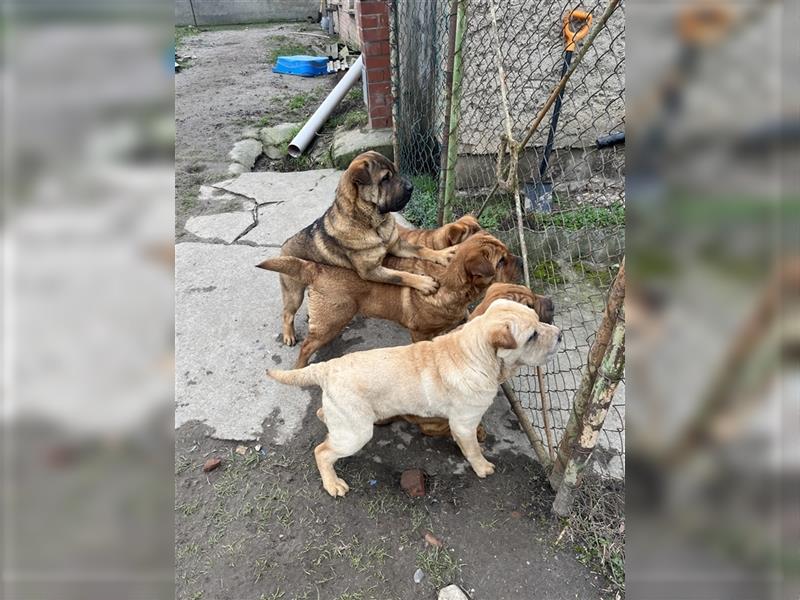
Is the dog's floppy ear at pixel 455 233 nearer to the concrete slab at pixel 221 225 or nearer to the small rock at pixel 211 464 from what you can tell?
the small rock at pixel 211 464

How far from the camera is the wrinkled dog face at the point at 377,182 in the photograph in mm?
3527

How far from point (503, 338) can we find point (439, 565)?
4.21 ft

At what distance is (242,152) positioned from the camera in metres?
7.59

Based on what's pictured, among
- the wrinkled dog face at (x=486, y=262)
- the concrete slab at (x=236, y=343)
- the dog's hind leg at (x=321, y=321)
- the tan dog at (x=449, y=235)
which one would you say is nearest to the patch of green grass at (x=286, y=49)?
the concrete slab at (x=236, y=343)

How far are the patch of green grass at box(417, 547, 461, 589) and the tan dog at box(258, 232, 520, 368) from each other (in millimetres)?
1529

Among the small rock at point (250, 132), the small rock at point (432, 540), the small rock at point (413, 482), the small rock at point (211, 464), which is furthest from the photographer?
the small rock at point (250, 132)

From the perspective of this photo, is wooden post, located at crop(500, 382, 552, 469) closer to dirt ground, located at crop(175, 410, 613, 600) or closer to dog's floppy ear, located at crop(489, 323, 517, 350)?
dirt ground, located at crop(175, 410, 613, 600)

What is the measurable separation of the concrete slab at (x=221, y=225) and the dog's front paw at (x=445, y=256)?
2.74 metres

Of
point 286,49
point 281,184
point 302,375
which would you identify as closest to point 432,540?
point 302,375

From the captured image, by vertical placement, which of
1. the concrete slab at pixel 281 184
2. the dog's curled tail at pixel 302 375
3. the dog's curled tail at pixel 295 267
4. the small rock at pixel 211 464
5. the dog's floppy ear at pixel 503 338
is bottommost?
the small rock at pixel 211 464

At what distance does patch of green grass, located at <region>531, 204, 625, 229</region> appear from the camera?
4984 mm
